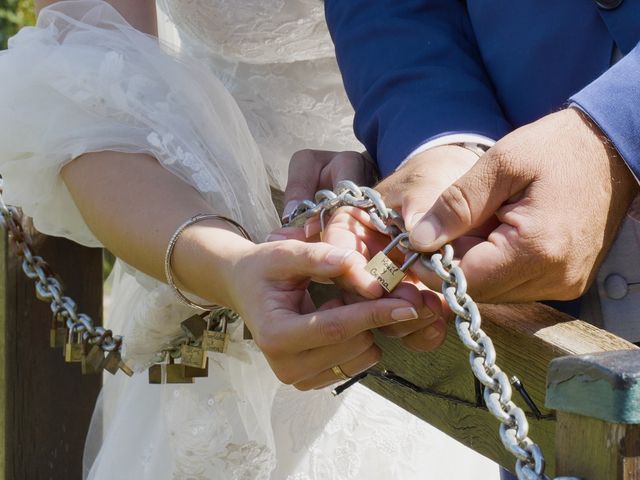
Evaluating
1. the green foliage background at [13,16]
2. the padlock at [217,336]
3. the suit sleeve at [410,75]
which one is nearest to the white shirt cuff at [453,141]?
the suit sleeve at [410,75]

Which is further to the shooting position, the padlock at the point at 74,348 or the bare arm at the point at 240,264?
the padlock at the point at 74,348

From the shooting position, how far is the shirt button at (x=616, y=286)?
92cm

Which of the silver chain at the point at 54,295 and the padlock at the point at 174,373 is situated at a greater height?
the silver chain at the point at 54,295

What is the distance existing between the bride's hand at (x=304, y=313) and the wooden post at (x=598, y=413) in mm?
219

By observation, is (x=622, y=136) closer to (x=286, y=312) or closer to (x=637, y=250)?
(x=637, y=250)

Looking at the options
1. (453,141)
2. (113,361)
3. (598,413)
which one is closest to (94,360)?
(113,361)

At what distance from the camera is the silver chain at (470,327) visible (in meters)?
0.59

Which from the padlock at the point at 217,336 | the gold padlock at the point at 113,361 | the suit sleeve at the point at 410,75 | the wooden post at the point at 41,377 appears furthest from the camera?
the wooden post at the point at 41,377

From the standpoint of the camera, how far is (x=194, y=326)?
1267 mm

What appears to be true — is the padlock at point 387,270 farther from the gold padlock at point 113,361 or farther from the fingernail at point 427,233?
the gold padlock at point 113,361

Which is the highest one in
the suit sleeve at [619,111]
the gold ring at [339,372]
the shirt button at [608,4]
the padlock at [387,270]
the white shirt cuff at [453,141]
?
the shirt button at [608,4]

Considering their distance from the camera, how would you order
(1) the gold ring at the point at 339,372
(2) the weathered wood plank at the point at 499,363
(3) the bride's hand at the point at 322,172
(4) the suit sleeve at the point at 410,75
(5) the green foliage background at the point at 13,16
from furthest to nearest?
1. (5) the green foliage background at the point at 13,16
2. (3) the bride's hand at the point at 322,172
3. (4) the suit sleeve at the point at 410,75
4. (1) the gold ring at the point at 339,372
5. (2) the weathered wood plank at the point at 499,363

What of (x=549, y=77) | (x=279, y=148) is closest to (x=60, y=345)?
(x=279, y=148)

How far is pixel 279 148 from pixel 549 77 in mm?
659
